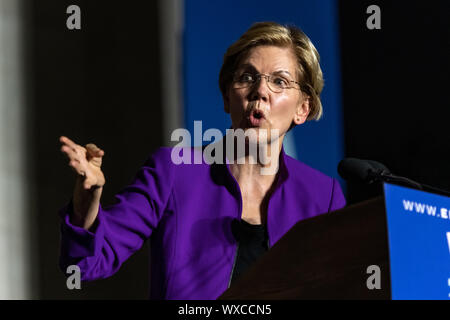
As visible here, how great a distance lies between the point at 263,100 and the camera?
2.27 meters

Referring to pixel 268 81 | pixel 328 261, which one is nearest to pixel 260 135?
pixel 268 81

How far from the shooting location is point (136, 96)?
3.68m

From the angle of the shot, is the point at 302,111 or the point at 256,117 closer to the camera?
the point at 256,117

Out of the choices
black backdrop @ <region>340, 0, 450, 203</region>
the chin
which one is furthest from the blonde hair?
black backdrop @ <region>340, 0, 450, 203</region>

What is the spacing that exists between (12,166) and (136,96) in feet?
2.42

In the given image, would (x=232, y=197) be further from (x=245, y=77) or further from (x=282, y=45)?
(x=282, y=45)

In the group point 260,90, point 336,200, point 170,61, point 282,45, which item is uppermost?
point 170,61

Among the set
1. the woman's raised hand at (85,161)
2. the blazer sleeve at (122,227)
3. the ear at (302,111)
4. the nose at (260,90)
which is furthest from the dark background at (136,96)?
the woman's raised hand at (85,161)

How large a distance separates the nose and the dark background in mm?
1103

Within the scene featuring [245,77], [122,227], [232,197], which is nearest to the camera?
[122,227]

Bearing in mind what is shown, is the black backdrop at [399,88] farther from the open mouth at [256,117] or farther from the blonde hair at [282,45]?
the open mouth at [256,117]

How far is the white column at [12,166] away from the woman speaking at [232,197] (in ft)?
4.12

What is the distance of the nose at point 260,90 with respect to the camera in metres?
2.27
